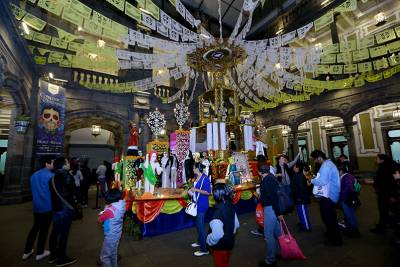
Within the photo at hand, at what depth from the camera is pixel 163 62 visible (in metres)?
7.97

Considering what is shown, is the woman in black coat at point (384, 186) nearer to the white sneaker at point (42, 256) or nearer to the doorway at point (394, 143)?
the white sneaker at point (42, 256)

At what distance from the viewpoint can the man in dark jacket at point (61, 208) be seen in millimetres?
3322

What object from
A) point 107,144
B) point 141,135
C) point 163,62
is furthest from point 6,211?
point 107,144

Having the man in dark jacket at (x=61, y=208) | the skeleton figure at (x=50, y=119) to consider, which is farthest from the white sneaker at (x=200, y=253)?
the skeleton figure at (x=50, y=119)

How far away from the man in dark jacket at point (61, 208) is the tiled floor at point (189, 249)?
0.29 metres

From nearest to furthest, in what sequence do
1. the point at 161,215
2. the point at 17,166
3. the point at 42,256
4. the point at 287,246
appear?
the point at 287,246
the point at 42,256
the point at 161,215
the point at 17,166

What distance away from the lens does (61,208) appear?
3338mm

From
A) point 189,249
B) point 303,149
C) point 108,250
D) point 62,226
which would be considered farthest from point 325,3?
point 62,226

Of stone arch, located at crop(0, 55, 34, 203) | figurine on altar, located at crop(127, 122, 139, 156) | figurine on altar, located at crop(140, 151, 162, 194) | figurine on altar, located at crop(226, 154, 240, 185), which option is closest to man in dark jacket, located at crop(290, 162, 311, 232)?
figurine on altar, located at crop(226, 154, 240, 185)

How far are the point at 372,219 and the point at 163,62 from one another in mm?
8518

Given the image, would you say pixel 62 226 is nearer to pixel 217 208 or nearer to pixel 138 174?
pixel 138 174

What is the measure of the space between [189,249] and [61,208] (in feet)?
8.08

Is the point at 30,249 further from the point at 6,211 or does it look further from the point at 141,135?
the point at 141,135

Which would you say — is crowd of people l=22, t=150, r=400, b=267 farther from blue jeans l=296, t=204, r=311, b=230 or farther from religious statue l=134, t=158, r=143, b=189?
religious statue l=134, t=158, r=143, b=189
